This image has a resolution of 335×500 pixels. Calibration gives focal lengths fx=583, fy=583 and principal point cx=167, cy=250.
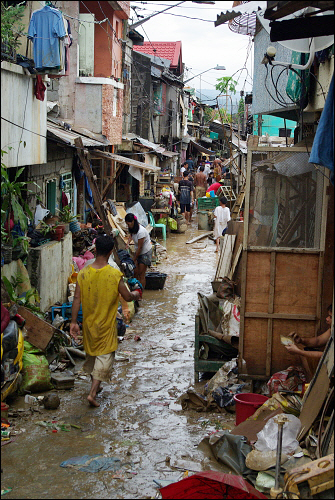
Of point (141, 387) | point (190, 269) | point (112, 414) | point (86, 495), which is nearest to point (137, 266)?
point (190, 269)

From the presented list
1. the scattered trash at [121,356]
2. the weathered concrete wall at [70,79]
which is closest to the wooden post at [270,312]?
the scattered trash at [121,356]

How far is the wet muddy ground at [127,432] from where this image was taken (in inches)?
186

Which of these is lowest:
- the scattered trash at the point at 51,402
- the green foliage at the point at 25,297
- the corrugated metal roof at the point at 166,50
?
the scattered trash at the point at 51,402

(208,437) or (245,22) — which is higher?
(245,22)

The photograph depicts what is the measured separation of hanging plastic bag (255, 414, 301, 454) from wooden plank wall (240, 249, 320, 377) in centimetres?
151

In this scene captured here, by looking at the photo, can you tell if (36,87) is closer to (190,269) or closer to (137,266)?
(137,266)

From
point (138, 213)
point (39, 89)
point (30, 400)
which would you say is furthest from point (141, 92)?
point (30, 400)

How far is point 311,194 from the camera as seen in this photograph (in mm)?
6594

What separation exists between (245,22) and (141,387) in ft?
23.1

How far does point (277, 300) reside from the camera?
6.63 metres

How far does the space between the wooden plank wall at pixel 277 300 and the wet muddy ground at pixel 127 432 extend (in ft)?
2.98

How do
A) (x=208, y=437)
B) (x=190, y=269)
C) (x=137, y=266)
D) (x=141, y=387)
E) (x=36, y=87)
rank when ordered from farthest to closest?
(x=190, y=269)
(x=137, y=266)
(x=36, y=87)
(x=141, y=387)
(x=208, y=437)

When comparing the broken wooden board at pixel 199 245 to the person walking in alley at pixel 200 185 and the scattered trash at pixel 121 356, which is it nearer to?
the person walking in alley at pixel 200 185

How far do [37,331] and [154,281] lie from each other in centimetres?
565
